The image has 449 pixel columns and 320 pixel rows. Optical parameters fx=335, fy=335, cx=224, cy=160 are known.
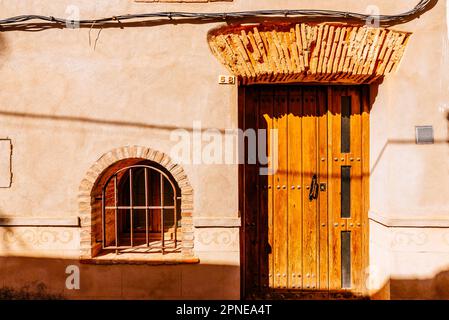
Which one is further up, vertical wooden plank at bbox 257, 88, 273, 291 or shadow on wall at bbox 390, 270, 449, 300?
vertical wooden plank at bbox 257, 88, 273, 291

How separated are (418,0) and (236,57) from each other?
6.38ft

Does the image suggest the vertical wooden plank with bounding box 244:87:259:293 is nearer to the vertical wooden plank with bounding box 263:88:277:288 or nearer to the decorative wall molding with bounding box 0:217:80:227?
the vertical wooden plank with bounding box 263:88:277:288

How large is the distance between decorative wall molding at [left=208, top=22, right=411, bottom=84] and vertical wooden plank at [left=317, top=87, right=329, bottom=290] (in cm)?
43

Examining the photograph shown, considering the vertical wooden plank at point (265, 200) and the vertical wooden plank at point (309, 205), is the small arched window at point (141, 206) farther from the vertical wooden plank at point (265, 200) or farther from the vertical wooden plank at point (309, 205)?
the vertical wooden plank at point (309, 205)

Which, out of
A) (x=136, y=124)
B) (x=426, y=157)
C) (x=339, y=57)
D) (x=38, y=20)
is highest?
(x=38, y=20)

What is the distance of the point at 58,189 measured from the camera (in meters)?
3.55

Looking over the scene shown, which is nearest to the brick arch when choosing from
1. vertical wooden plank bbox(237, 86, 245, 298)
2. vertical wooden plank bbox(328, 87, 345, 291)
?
vertical wooden plank bbox(237, 86, 245, 298)

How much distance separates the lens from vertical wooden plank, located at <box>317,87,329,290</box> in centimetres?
380

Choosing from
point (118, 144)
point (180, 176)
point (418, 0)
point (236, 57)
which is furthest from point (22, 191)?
point (418, 0)

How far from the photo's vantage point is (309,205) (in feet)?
12.5

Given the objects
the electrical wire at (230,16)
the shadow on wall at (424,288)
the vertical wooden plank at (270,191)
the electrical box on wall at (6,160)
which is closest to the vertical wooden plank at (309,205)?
the vertical wooden plank at (270,191)

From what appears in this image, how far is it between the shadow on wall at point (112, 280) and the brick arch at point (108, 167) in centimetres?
22

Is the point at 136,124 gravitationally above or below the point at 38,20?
below
